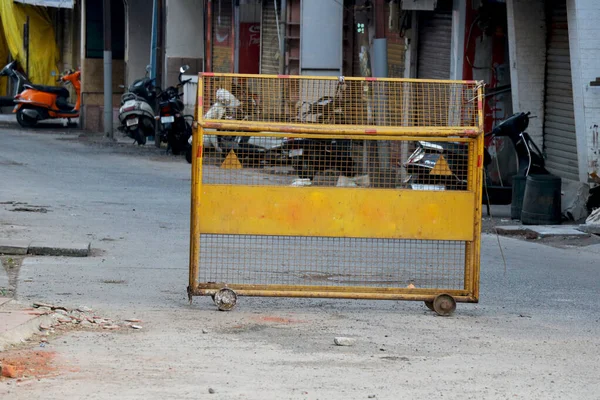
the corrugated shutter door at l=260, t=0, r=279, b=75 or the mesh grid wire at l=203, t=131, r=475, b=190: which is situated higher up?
the corrugated shutter door at l=260, t=0, r=279, b=75

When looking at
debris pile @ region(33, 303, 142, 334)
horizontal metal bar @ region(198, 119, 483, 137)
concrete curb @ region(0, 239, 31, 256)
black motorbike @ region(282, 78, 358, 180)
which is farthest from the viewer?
concrete curb @ region(0, 239, 31, 256)

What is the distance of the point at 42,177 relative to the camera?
53.1 feet

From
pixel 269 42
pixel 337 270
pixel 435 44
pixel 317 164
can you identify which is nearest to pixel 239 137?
pixel 317 164

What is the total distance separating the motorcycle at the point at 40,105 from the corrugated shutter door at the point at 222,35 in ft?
13.0

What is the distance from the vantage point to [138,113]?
22.2 metres

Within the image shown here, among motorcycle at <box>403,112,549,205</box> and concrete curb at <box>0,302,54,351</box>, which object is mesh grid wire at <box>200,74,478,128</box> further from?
concrete curb at <box>0,302,54,351</box>

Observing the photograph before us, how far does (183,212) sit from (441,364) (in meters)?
7.69


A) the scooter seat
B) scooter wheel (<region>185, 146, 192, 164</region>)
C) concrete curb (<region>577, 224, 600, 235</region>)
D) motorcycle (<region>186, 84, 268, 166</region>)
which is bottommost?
concrete curb (<region>577, 224, 600, 235</region>)

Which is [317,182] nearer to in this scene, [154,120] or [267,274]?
[267,274]

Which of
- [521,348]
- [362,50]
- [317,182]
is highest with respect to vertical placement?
[362,50]

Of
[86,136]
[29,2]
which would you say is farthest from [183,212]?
[29,2]

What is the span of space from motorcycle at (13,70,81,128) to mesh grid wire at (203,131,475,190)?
18.4m

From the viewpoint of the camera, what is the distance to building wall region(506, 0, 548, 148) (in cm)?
1470

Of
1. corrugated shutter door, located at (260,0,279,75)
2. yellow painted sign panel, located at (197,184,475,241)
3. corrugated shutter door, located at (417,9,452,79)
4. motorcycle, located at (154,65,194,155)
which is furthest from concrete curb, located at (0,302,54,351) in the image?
corrugated shutter door, located at (260,0,279,75)
